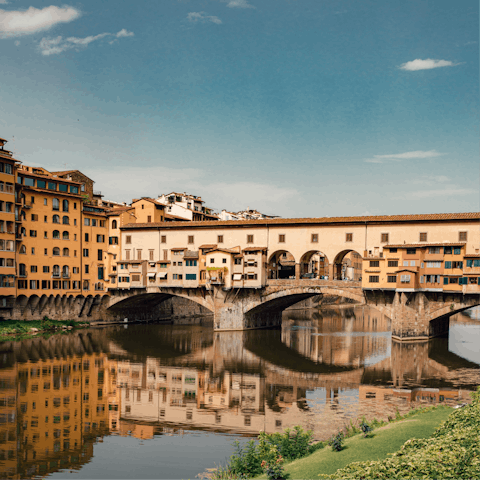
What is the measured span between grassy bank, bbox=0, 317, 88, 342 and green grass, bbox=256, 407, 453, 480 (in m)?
41.2

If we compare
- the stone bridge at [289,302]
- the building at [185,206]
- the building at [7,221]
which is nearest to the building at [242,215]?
the building at [185,206]

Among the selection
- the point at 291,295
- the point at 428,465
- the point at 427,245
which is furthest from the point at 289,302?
the point at 428,465

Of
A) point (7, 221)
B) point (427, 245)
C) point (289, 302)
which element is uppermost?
point (7, 221)

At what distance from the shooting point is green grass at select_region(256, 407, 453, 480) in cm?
1449

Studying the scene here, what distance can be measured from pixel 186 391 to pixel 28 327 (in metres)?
28.8

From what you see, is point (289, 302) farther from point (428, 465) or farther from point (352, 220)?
point (428, 465)

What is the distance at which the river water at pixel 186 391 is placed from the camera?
20.9 meters

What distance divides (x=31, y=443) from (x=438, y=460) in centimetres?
1780

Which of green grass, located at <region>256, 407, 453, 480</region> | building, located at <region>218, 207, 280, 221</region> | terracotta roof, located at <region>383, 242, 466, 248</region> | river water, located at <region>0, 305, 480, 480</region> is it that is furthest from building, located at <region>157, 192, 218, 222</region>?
green grass, located at <region>256, 407, 453, 480</region>

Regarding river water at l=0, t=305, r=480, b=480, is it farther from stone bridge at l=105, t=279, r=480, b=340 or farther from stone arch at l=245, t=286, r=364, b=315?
stone arch at l=245, t=286, r=364, b=315

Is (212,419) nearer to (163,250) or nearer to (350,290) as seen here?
(350,290)

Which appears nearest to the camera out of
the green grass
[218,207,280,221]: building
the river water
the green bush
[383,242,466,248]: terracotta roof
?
the green bush

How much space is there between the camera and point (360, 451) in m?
15.5

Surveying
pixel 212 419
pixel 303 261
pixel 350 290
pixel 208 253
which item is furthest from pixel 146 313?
pixel 212 419
